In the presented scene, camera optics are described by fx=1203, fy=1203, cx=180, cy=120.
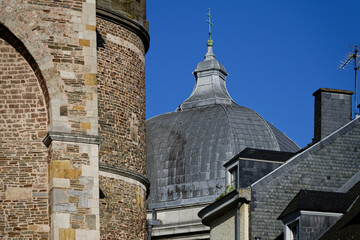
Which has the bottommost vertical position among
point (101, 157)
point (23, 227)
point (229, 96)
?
point (23, 227)

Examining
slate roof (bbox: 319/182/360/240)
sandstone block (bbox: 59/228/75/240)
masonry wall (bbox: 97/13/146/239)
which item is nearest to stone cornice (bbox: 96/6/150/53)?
masonry wall (bbox: 97/13/146/239)

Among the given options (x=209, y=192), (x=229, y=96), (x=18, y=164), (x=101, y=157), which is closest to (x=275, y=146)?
(x=209, y=192)

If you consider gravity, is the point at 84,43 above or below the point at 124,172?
above

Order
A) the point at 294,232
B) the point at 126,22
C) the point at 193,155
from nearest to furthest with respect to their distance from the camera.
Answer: the point at 294,232 < the point at 126,22 < the point at 193,155

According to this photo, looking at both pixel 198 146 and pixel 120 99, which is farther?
pixel 198 146

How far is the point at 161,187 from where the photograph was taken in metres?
53.2

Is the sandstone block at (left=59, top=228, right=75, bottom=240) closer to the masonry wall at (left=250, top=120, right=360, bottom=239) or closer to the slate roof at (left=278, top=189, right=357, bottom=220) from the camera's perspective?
the slate roof at (left=278, top=189, right=357, bottom=220)

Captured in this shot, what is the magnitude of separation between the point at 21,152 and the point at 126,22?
1180 centimetres

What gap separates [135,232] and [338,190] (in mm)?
5296

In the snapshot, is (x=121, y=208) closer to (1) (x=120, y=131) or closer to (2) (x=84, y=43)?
(1) (x=120, y=131)

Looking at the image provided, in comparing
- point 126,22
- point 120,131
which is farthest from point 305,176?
point 126,22

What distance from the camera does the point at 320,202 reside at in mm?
26734

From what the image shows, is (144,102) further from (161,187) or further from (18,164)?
(161,187)

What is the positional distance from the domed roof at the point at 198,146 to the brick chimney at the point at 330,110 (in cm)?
1910
